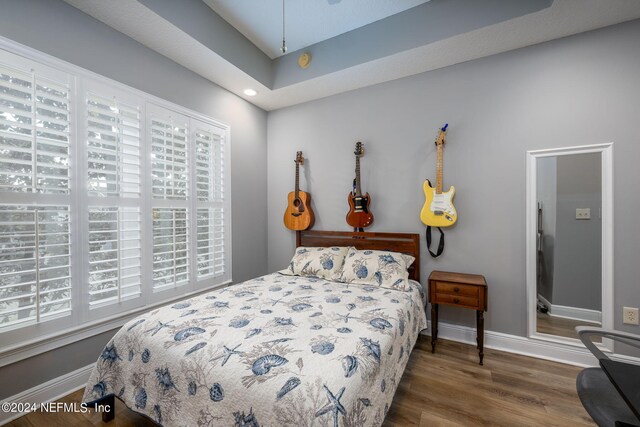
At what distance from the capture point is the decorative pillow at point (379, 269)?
92.2 inches

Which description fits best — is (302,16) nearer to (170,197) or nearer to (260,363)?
(170,197)

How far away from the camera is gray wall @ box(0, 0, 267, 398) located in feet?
5.41

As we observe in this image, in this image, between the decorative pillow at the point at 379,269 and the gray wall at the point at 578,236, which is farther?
the decorative pillow at the point at 379,269

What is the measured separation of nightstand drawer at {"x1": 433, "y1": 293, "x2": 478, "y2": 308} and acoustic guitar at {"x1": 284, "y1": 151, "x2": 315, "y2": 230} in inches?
64.3

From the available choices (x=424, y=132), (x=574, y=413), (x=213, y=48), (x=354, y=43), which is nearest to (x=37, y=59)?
(x=213, y=48)

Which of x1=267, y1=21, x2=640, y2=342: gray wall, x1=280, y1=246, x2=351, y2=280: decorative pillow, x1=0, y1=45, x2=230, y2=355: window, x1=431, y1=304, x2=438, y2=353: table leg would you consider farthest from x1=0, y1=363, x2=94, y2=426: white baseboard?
x1=431, y1=304, x2=438, y2=353: table leg

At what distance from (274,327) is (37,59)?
225 cm

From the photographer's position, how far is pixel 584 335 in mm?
1296

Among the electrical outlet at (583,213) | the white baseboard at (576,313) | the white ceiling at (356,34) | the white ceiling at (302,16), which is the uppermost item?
the white ceiling at (302,16)

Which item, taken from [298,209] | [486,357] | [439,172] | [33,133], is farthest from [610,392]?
[33,133]

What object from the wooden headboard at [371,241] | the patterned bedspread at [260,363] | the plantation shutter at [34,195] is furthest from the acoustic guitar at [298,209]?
the plantation shutter at [34,195]

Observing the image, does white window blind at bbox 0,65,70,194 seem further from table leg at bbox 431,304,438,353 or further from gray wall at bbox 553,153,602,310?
gray wall at bbox 553,153,602,310

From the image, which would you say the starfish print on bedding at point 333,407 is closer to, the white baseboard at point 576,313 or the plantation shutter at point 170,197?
the plantation shutter at point 170,197

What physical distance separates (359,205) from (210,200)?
1615 millimetres
